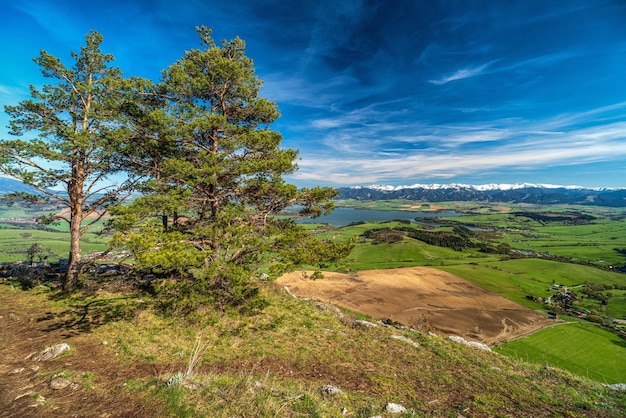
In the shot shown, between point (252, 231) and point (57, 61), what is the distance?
46.9ft

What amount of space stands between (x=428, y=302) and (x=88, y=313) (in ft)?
182

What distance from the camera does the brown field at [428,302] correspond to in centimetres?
4456

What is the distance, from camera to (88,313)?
1359cm

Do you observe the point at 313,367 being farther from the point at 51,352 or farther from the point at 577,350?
the point at 577,350

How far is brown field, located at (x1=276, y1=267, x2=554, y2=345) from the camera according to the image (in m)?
44.6

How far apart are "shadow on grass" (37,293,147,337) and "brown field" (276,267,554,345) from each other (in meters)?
25.5

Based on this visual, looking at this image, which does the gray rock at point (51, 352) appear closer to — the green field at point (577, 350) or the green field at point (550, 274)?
the green field at point (550, 274)

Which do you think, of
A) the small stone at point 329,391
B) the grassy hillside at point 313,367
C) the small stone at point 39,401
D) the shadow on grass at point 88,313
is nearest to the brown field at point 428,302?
the grassy hillside at point 313,367

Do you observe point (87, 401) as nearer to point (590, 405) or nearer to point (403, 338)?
point (403, 338)

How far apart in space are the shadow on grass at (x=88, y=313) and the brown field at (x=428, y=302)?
25.5 metres

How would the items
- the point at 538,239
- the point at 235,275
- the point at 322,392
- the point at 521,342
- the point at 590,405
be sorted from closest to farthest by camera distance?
the point at 322,392
the point at 590,405
the point at 235,275
the point at 521,342
the point at 538,239

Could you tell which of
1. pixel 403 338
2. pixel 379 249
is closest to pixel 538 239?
pixel 379 249

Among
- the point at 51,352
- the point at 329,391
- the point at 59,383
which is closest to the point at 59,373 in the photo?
the point at 59,383

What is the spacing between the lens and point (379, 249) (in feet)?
407
